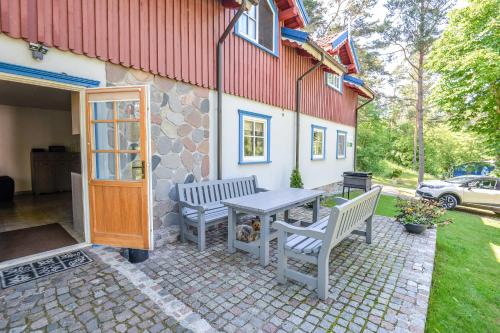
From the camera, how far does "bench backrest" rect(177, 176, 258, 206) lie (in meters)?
4.39

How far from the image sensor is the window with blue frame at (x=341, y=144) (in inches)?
451

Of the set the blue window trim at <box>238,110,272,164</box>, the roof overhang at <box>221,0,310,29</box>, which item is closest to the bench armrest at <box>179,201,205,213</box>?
the blue window trim at <box>238,110,272,164</box>

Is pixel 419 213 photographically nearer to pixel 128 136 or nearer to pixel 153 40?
pixel 128 136

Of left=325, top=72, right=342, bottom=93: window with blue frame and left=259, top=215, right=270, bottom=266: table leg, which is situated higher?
left=325, top=72, right=342, bottom=93: window with blue frame

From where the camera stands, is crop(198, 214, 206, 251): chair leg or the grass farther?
the grass

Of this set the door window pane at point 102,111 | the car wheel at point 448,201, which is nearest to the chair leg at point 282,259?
the door window pane at point 102,111

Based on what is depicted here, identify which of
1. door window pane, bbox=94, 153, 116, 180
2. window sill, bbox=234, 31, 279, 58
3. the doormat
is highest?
window sill, bbox=234, 31, 279, 58

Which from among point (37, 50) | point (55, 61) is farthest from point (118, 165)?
point (37, 50)

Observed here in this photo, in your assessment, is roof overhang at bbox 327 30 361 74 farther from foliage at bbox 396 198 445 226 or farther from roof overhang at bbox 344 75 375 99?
foliage at bbox 396 198 445 226

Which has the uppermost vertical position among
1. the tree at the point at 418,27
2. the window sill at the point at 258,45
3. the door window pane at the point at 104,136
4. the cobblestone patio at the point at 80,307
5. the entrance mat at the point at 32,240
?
the tree at the point at 418,27

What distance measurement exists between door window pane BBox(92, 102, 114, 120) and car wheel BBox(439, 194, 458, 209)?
9658 millimetres

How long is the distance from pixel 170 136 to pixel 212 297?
109 inches

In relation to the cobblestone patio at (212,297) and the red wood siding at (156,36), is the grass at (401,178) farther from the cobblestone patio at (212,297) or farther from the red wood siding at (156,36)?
the cobblestone patio at (212,297)

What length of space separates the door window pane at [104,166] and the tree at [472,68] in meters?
10.3
